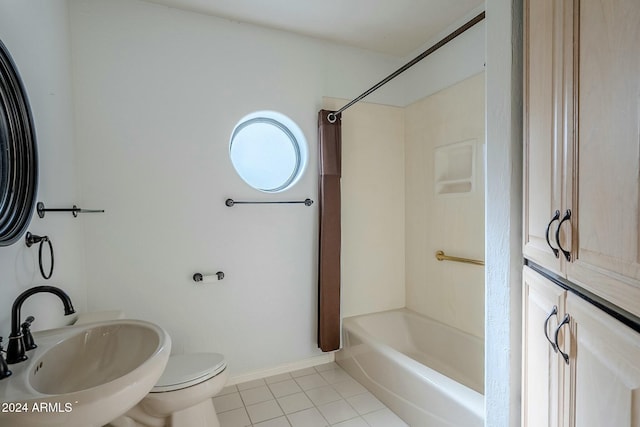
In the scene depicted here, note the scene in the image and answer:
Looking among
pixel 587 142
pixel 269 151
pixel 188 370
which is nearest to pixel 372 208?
pixel 269 151

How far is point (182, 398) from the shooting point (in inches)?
58.3

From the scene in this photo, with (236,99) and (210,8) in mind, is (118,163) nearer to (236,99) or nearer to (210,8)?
(236,99)

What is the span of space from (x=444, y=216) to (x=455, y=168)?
372mm

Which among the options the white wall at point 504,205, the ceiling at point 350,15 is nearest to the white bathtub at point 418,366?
the white wall at point 504,205

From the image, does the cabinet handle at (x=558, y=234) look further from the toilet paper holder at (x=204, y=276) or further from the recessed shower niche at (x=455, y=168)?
the toilet paper holder at (x=204, y=276)

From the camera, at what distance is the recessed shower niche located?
7.11 feet

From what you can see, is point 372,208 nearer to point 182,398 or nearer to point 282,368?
point 282,368

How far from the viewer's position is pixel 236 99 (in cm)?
217

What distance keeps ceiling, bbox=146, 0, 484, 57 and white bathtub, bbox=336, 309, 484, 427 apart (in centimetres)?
224

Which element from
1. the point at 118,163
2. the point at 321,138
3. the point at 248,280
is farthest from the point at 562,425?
the point at 118,163

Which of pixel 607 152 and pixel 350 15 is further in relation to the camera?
pixel 350 15

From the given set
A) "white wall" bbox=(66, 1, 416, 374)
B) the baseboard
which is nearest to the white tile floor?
the baseboard

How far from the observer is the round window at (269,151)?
2.35 meters

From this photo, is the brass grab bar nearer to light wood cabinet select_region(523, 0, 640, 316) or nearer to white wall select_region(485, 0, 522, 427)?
white wall select_region(485, 0, 522, 427)
